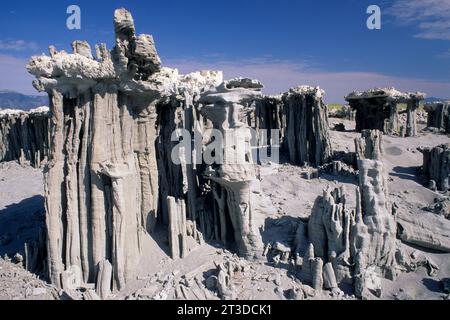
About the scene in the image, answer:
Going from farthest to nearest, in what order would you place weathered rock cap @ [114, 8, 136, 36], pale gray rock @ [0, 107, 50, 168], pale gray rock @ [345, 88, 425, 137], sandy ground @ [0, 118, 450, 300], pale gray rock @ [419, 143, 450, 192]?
1. pale gray rock @ [345, 88, 425, 137]
2. pale gray rock @ [0, 107, 50, 168]
3. pale gray rock @ [419, 143, 450, 192]
4. sandy ground @ [0, 118, 450, 300]
5. weathered rock cap @ [114, 8, 136, 36]

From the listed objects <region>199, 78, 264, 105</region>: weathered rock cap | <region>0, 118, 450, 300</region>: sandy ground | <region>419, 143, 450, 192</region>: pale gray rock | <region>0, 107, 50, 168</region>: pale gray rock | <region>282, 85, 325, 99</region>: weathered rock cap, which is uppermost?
<region>282, 85, 325, 99</region>: weathered rock cap

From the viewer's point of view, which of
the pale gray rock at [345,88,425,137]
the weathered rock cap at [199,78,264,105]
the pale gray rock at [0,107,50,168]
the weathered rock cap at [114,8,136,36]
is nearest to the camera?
the weathered rock cap at [114,8,136,36]

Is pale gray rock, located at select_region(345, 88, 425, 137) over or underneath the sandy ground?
over

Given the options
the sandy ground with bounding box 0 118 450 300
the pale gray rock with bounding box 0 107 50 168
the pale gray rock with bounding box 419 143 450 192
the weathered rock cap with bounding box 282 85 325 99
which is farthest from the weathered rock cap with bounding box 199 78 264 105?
the pale gray rock with bounding box 0 107 50 168

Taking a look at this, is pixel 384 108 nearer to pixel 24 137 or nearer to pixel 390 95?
pixel 390 95

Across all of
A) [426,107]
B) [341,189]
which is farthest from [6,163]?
[426,107]

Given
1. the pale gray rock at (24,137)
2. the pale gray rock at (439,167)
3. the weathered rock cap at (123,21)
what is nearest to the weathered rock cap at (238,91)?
the weathered rock cap at (123,21)

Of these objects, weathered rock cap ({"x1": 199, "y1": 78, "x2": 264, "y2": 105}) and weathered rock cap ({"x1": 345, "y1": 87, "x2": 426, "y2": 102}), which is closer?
weathered rock cap ({"x1": 199, "y1": 78, "x2": 264, "y2": 105})

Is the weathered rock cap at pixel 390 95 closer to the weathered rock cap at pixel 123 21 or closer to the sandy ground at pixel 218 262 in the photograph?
the sandy ground at pixel 218 262

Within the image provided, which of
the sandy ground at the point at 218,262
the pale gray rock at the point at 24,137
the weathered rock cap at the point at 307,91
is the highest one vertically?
the weathered rock cap at the point at 307,91

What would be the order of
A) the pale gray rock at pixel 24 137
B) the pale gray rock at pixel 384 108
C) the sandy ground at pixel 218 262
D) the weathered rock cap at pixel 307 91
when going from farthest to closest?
1. the pale gray rock at pixel 384 108
2. the pale gray rock at pixel 24 137
3. the weathered rock cap at pixel 307 91
4. the sandy ground at pixel 218 262

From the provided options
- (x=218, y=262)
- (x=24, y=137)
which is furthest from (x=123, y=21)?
(x=24, y=137)

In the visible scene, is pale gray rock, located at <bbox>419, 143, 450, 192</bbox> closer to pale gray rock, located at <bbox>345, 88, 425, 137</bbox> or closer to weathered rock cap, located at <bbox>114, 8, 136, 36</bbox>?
pale gray rock, located at <bbox>345, 88, 425, 137</bbox>
